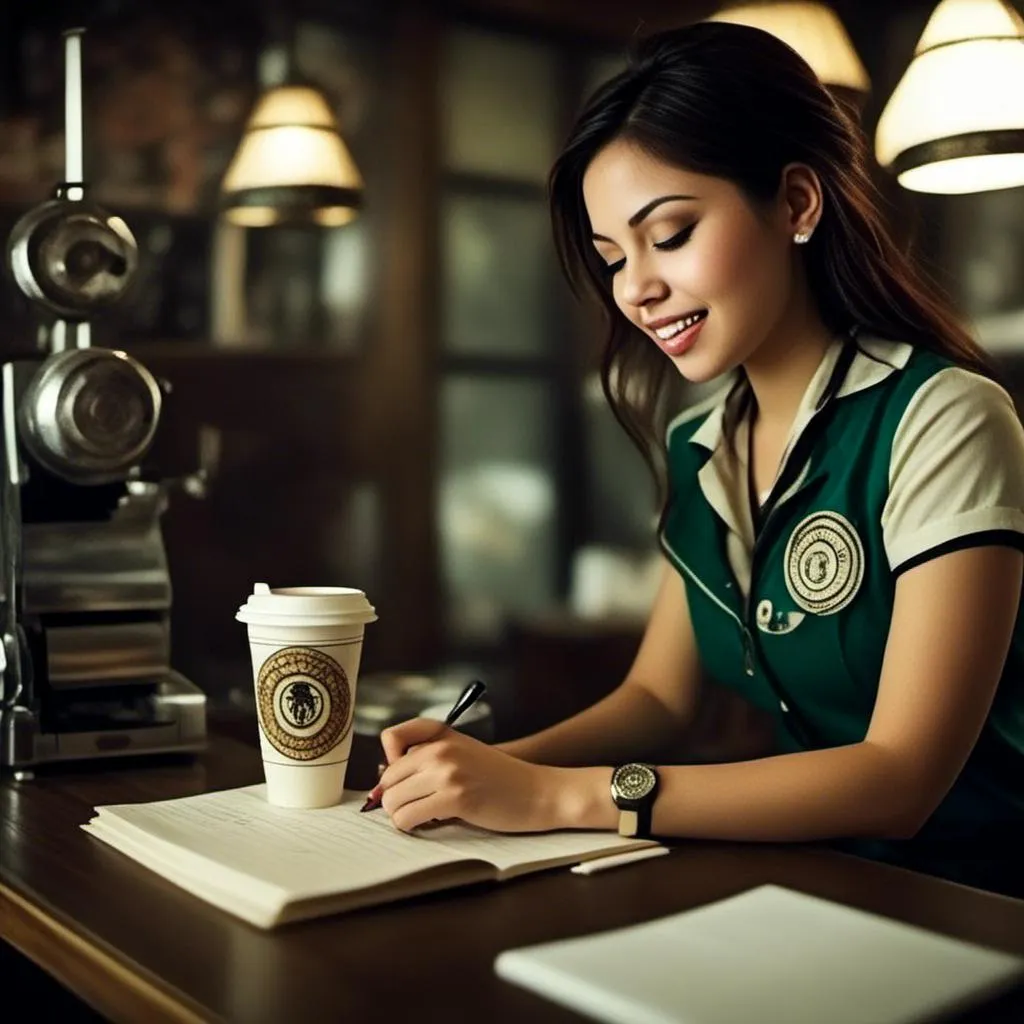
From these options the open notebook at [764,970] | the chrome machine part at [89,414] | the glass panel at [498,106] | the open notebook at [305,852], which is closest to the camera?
the open notebook at [764,970]

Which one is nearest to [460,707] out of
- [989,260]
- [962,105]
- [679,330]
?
[679,330]

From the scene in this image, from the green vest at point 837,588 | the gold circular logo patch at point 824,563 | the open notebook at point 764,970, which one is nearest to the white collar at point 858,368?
the green vest at point 837,588

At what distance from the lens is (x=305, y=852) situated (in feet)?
3.34

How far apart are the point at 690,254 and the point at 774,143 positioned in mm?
150

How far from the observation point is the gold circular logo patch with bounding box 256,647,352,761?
3.75ft

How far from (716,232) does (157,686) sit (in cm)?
78

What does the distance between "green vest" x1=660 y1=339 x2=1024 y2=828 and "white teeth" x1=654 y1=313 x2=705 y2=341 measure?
15 centimetres

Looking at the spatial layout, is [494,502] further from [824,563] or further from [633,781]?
[633,781]

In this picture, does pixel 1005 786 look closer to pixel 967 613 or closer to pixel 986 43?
pixel 967 613

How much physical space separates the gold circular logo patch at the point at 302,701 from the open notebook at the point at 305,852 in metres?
0.06

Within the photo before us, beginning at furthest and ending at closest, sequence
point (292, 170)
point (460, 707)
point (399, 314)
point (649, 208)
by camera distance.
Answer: point (399, 314) < point (292, 170) < point (649, 208) < point (460, 707)

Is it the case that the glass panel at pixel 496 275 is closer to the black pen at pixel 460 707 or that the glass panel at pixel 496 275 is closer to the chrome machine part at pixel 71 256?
the chrome machine part at pixel 71 256

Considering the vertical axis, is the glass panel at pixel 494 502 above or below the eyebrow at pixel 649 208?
below

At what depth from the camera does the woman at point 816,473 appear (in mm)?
1210
